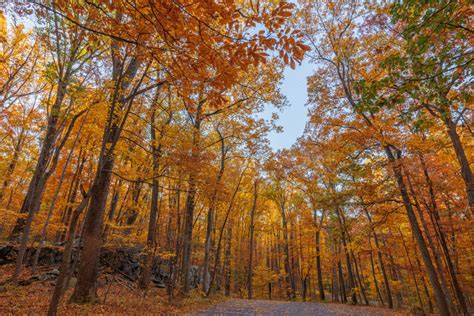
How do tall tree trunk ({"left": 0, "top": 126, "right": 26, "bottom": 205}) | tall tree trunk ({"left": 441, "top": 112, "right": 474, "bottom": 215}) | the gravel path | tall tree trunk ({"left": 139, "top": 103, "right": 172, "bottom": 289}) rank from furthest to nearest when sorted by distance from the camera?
tall tree trunk ({"left": 0, "top": 126, "right": 26, "bottom": 205}) < tall tree trunk ({"left": 139, "top": 103, "right": 172, "bottom": 289}) < the gravel path < tall tree trunk ({"left": 441, "top": 112, "right": 474, "bottom": 215})

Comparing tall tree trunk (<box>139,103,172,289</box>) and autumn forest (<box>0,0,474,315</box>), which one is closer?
autumn forest (<box>0,0,474,315</box>)

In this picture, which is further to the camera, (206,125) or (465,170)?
(206,125)

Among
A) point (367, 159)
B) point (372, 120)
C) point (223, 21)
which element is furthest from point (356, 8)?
point (223, 21)

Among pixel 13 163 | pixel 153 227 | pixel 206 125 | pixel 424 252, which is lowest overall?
pixel 424 252

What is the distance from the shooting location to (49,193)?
14227 mm

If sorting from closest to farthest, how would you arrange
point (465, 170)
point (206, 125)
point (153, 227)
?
point (465, 170)
point (153, 227)
point (206, 125)

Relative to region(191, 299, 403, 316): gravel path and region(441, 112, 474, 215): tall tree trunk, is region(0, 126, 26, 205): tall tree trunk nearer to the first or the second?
region(191, 299, 403, 316): gravel path

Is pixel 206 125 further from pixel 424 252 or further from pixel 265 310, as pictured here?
pixel 424 252

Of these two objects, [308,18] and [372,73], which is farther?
[308,18]

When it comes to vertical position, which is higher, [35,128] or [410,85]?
[35,128]

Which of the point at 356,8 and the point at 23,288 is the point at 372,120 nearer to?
the point at 356,8

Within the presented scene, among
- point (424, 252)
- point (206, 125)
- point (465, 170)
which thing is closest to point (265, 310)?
point (424, 252)

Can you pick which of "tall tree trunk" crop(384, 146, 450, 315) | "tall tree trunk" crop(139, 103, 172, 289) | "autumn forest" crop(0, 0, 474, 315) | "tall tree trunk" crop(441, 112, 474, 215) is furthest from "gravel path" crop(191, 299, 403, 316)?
"tall tree trunk" crop(441, 112, 474, 215)

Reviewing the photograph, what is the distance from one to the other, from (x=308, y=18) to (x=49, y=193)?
703 inches
